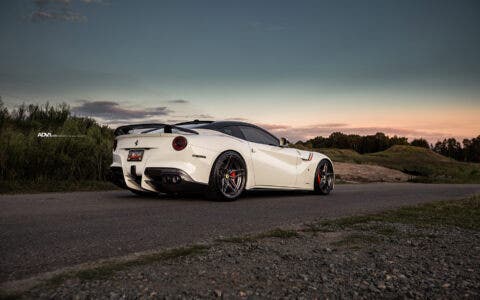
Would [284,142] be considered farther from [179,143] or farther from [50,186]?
[50,186]

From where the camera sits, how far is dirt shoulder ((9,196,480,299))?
8.23ft

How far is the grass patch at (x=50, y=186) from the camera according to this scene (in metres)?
8.60

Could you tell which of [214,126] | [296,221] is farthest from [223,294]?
[214,126]

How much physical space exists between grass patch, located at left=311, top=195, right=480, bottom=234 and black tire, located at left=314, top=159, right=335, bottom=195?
2668 millimetres

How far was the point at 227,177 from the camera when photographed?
764 centimetres

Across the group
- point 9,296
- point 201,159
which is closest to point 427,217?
point 201,159

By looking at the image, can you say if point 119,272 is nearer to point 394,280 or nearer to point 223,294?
point 223,294

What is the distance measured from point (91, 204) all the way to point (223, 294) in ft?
15.6

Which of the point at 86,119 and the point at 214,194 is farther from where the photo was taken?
the point at 86,119

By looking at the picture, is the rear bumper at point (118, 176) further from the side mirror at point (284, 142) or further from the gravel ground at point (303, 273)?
the gravel ground at point (303, 273)

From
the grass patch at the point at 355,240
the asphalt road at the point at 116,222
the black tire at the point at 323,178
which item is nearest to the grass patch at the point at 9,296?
the asphalt road at the point at 116,222

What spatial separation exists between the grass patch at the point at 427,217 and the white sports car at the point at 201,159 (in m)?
2.53

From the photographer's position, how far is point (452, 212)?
6.54 meters

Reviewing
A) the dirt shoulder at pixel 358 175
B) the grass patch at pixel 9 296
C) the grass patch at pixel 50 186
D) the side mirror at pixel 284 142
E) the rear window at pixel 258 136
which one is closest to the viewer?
the grass patch at pixel 9 296
